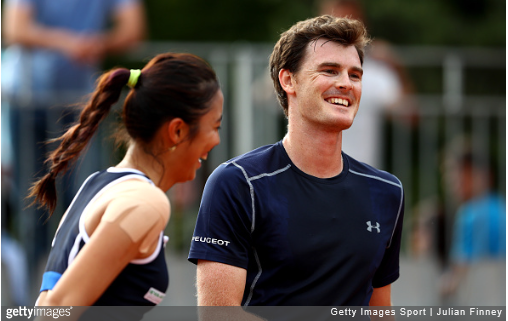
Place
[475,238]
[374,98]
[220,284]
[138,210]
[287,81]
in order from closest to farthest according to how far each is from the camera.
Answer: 1. [138,210]
2. [220,284]
3. [287,81]
4. [374,98]
5. [475,238]

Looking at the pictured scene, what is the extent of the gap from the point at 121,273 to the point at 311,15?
42.6 feet

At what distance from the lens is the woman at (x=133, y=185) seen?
2.76 m

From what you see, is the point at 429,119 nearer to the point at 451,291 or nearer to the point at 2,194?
the point at 451,291

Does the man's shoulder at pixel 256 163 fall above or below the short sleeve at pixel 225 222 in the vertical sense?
above

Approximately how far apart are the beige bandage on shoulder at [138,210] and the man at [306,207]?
330 mm

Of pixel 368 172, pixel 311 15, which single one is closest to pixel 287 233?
pixel 368 172

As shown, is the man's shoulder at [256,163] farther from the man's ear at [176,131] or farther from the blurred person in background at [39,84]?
the blurred person in background at [39,84]

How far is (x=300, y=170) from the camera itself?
133 inches

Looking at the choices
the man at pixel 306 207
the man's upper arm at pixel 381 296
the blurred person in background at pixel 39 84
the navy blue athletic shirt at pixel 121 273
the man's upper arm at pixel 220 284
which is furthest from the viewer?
the blurred person in background at pixel 39 84

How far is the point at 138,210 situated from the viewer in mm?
2830

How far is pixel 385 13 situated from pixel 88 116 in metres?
12.9

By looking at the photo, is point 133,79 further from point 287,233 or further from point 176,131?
point 287,233

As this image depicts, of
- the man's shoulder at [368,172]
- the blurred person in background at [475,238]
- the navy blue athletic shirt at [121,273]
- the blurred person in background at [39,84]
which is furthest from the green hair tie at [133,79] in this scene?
the blurred person in background at [475,238]

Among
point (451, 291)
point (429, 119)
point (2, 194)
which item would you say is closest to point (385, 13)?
point (429, 119)
